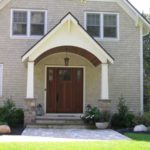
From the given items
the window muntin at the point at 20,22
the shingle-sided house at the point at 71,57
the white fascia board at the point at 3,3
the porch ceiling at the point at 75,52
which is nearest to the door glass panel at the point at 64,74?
the shingle-sided house at the point at 71,57

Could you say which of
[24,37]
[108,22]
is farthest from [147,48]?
[24,37]

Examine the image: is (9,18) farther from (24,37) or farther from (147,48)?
(147,48)

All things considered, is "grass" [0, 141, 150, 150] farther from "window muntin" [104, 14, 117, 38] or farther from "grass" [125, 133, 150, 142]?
"window muntin" [104, 14, 117, 38]

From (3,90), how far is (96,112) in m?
5.27

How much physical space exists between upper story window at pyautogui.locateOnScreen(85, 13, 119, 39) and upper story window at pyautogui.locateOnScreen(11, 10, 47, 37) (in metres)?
2.43

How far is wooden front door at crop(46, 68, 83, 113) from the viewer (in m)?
20.7

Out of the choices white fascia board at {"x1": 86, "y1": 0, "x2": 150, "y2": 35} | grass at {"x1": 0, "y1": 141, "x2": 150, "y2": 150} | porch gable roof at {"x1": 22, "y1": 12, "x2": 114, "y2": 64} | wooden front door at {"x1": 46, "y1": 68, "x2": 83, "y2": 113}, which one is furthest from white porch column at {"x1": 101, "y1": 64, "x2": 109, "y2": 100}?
grass at {"x1": 0, "y1": 141, "x2": 150, "y2": 150}

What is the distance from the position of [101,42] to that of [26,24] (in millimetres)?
4055

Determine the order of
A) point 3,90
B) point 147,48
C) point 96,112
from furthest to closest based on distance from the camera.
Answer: point 147,48, point 3,90, point 96,112

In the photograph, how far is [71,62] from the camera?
2075 cm

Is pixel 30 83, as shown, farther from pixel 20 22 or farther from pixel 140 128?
pixel 140 128

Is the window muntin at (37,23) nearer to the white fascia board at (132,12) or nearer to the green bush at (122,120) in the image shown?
the white fascia board at (132,12)

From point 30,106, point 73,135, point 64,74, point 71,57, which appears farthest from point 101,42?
point 73,135

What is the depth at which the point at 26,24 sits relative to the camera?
20656 millimetres
